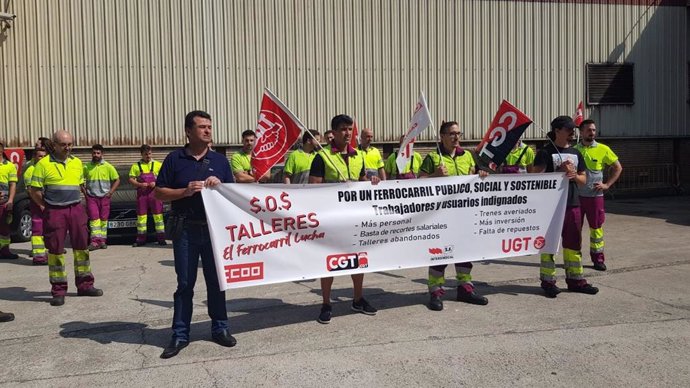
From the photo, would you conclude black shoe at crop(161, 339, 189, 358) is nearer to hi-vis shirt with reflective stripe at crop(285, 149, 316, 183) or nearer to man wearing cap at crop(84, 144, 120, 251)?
hi-vis shirt with reflective stripe at crop(285, 149, 316, 183)

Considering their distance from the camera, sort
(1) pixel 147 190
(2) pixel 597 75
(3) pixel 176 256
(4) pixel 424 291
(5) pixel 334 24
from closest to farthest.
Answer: (3) pixel 176 256, (4) pixel 424 291, (1) pixel 147 190, (5) pixel 334 24, (2) pixel 597 75

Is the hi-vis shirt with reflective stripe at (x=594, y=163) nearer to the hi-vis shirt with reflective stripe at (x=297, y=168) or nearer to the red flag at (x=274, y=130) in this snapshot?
the hi-vis shirt with reflective stripe at (x=297, y=168)

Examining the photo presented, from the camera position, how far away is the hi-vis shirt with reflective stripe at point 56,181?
7.30m

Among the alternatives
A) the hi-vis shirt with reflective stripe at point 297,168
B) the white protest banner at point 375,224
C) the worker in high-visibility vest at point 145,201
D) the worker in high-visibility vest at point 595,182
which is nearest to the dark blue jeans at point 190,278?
the white protest banner at point 375,224

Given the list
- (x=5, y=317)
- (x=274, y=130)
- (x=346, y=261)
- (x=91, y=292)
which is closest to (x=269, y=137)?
(x=274, y=130)

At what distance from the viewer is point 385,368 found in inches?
189

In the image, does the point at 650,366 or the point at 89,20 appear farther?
the point at 89,20

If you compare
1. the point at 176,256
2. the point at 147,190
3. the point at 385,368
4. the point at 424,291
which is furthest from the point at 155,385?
the point at 147,190

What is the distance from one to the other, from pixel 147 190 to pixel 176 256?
7.02 meters

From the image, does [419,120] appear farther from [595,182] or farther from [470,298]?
[595,182]

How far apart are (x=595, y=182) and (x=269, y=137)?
4.48 metres

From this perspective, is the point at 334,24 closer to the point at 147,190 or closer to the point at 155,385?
the point at 147,190

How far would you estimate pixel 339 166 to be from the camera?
20.7ft

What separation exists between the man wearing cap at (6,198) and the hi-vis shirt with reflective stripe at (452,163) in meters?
7.39
